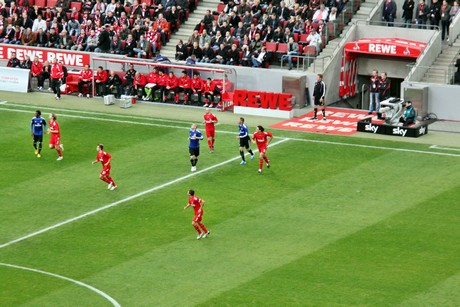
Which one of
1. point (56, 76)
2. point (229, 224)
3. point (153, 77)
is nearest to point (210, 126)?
point (229, 224)

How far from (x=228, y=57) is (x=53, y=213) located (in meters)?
20.1

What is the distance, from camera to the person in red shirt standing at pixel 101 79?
190ft

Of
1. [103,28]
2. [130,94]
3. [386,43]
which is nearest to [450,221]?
[386,43]

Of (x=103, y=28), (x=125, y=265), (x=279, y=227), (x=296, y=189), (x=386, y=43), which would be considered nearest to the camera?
(x=125, y=265)

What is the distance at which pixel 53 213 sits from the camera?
39.4m

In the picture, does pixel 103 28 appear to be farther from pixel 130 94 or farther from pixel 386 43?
pixel 386 43

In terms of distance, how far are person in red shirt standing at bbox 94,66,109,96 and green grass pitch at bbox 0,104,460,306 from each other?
689 cm

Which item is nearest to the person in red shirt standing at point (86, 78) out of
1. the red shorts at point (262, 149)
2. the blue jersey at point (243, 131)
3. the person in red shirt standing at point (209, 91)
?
the person in red shirt standing at point (209, 91)

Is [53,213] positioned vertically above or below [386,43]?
below

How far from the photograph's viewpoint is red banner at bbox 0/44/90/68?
60406mm

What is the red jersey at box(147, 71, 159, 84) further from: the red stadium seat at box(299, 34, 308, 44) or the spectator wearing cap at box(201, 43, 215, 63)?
the red stadium seat at box(299, 34, 308, 44)

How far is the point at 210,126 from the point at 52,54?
56.6 ft

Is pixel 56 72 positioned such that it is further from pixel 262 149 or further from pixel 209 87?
pixel 262 149

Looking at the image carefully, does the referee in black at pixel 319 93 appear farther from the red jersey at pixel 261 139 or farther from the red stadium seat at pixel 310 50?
the red jersey at pixel 261 139
